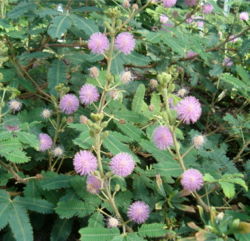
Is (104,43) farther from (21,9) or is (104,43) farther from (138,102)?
(21,9)

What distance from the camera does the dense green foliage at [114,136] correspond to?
82.6 inches

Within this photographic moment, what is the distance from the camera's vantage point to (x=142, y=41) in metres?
3.17

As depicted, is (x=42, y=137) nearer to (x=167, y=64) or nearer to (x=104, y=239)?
(x=104, y=239)

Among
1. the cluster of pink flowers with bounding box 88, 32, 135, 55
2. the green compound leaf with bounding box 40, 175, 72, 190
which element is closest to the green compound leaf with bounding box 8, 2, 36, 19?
the cluster of pink flowers with bounding box 88, 32, 135, 55

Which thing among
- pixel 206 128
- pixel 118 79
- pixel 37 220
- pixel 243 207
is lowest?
pixel 37 220

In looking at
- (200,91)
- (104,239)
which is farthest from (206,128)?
(104,239)

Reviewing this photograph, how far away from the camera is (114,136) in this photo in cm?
227

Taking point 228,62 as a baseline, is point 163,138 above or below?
above

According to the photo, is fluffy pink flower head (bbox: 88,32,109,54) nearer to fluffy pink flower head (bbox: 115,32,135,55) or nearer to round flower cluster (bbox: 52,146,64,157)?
fluffy pink flower head (bbox: 115,32,135,55)

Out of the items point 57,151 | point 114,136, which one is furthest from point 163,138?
point 57,151

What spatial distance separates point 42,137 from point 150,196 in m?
0.68

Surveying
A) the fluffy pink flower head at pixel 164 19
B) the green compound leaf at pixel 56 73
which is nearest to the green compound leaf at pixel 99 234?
the green compound leaf at pixel 56 73

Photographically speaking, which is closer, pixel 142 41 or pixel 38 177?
pixel 38 177

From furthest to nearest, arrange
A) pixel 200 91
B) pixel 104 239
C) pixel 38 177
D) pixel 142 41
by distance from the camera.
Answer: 1. pixel 200 91
2. pixel 142 41
3. pixel 38 177
4. pixel 104 239
